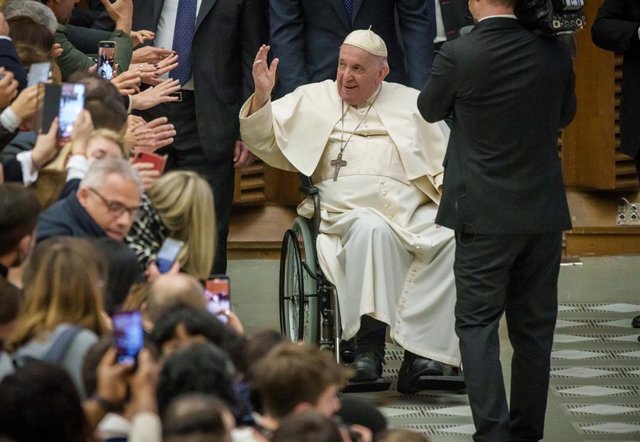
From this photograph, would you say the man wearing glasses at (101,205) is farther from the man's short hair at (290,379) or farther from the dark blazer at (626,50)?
the dark blazer at (626,50)

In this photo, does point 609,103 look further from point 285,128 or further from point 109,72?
point 109,72

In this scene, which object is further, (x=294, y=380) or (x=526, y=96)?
(x=526, y=96)

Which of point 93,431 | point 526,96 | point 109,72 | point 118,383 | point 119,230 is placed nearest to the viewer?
point 93,431

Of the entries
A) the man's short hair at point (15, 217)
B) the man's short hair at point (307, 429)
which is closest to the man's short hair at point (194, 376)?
the man's short hair at point (307, 429)

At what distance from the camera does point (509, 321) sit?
6.28 metres

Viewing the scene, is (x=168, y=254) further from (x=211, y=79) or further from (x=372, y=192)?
(x=211, y=79)

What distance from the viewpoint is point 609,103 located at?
10.2 metres

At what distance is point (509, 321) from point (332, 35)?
2.25 metres

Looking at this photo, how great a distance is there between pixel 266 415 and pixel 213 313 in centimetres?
70

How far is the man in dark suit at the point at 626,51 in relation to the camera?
26.3 ft

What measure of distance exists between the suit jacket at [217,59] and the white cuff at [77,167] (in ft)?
8.43

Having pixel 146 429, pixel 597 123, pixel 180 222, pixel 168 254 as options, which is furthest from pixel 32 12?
pixel 597 123

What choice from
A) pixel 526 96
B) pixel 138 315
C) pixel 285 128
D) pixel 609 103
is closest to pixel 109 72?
pixel 285 128

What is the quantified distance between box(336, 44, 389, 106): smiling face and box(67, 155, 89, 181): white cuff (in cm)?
224
